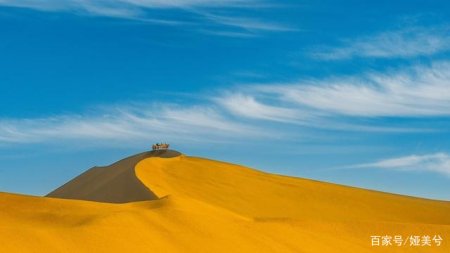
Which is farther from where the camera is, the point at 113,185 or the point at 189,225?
the point at 113,185

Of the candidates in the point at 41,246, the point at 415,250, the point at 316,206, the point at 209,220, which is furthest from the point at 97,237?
the point at 316,206

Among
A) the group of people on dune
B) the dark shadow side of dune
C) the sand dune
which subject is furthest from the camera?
the group of people on dune

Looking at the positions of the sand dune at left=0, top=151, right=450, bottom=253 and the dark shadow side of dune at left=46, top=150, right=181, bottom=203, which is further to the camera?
the dark shadow side of dune at left=46, top=150, right=181, bottom=203

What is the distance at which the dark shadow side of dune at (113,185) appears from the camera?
31134 millimetres

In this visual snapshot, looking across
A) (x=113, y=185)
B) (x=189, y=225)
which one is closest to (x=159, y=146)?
(x=113, y=185)

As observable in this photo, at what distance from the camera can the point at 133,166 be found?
125ft

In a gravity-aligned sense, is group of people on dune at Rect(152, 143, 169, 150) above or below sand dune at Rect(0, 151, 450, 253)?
above

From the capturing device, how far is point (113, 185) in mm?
35500

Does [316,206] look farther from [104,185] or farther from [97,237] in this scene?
[97,237]

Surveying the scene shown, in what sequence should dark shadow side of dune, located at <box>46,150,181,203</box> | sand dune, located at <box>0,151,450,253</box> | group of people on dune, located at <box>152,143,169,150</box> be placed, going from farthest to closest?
group of people on dune, located at <box>152,143,169,150</box> < dark shadow side of dune, located at <box>46,150,181,203</box> < sand dune, located at <box>0,151,450,253</box>

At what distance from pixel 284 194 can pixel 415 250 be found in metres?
14.6

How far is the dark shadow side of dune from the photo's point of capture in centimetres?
3113

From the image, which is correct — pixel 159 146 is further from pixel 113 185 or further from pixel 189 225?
pixel 189 225

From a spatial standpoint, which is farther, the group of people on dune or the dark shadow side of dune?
the group of people on dune
